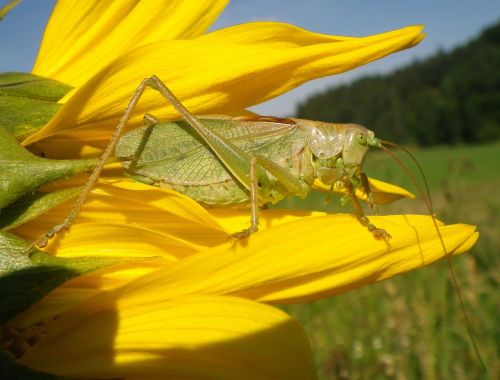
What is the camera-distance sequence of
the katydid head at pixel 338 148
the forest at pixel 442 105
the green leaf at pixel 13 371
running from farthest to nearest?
the forest at pixel 442 105 < the katydid head at pixel 338 148 < the green leaf at pixel 13 371

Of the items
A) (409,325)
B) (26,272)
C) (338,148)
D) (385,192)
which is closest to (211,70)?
(26,272)

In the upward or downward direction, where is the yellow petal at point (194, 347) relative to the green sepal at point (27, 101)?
downward

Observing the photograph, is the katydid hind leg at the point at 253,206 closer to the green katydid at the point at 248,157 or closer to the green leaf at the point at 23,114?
the green katydid at the point at 248,157

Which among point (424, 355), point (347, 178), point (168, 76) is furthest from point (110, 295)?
point (424, 355)

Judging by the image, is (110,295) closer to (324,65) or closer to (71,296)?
(71,296)

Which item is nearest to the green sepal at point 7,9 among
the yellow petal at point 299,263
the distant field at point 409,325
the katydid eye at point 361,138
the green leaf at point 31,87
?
the green leaf at point 31,87

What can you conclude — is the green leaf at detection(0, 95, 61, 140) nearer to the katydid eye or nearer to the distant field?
the katydid eye
